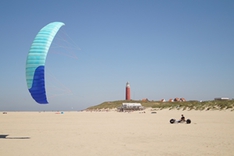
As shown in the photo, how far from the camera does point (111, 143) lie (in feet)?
39.9

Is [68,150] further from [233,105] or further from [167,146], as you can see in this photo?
[233,105]

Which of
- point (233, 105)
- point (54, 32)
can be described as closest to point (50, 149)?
point (54, 32)

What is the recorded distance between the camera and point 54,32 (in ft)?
52.6

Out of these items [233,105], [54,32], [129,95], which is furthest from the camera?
[129,95]

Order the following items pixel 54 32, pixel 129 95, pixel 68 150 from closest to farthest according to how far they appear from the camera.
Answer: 1. pixel 68 150
2. pixel 54 32
3. pixel 129 95

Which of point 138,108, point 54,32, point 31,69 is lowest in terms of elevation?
point 138,108

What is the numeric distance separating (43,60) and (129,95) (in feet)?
311

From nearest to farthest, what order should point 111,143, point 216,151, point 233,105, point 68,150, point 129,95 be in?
point 216,151 < point 68,150 < point 111,143 < point 233,105 < point 129,95

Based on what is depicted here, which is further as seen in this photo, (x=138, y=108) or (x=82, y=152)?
(x=138, y=108)

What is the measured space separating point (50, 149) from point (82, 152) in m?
1.74

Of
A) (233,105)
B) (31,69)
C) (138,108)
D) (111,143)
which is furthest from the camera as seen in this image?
(138,108)

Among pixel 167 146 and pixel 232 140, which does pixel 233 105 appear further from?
pixel 167 146

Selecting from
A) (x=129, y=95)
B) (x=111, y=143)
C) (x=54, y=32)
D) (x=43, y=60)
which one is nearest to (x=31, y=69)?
(x=43, y=60)

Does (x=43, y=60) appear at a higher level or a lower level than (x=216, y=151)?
higher
